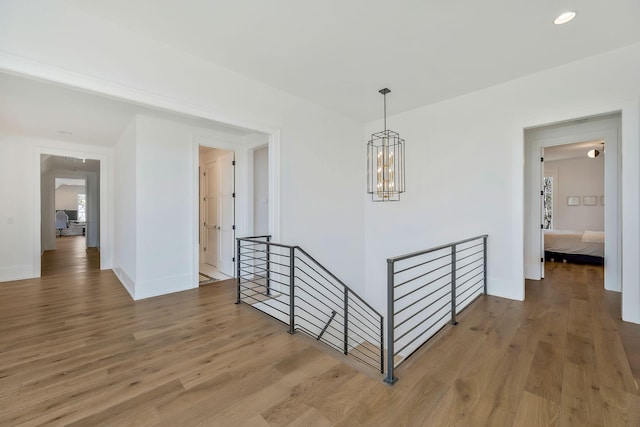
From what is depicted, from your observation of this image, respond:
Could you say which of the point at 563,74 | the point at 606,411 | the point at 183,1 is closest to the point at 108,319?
the point at 183,1

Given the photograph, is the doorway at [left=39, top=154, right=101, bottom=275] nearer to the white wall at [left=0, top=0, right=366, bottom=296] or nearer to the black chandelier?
the white wall at [left=0, top=0, right=366, bottom=296]

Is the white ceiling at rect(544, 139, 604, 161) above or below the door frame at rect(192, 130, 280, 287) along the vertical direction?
above

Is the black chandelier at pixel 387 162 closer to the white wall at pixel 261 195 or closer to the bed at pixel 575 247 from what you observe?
the white wall at pixel 261 195

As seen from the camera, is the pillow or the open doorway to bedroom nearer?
the open doorway to bedroom

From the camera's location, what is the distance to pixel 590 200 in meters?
7.98

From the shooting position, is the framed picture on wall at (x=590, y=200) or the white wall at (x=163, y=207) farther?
the framed picture on wall at (x=590, y=200)

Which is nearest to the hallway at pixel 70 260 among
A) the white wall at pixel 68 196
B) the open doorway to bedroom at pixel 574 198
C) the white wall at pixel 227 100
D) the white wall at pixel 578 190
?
the white wall at pixel 227 100

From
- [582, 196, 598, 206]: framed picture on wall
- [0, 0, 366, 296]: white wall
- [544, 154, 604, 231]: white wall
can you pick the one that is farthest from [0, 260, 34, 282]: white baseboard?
[582, 196, 598, 206]: framed picture on wall

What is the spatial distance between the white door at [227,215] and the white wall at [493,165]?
2.51 m

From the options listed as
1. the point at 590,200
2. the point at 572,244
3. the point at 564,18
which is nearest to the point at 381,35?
the point at 564,18

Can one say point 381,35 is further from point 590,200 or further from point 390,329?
point 590,200

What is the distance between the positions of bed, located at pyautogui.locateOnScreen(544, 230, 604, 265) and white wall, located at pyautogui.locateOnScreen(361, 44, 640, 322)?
3.28m

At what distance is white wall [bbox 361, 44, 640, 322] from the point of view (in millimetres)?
2877

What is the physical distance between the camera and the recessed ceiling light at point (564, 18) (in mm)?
2396
